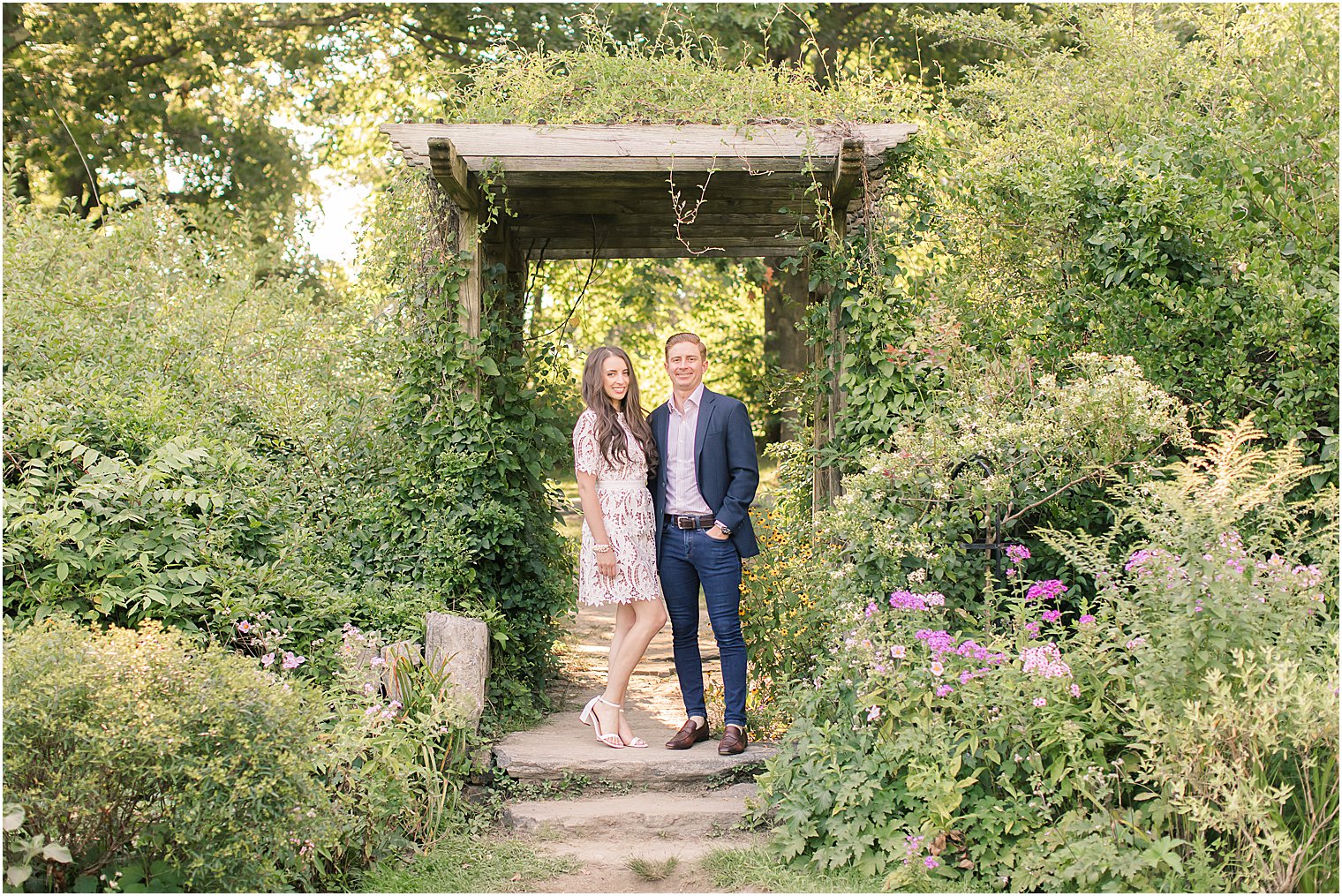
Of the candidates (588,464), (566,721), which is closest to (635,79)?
(588,464)

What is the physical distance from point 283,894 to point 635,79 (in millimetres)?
4015

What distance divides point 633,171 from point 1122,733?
10.9 ft

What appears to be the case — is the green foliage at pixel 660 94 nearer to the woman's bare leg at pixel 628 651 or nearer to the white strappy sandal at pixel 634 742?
the woman's bare leg at pixel 628 651

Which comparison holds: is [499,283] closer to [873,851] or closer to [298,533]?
[298,533]

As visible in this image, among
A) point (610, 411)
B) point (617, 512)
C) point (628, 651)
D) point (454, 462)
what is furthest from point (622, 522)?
point (454, 462)

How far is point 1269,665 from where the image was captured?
3.41 m

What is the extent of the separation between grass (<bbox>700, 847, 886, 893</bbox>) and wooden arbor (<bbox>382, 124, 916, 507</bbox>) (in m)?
2.17

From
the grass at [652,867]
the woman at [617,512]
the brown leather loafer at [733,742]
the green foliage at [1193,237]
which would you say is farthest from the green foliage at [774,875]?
the green foliage at [1193,237]

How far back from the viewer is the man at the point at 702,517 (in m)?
4.84

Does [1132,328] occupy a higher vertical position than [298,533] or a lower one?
higher

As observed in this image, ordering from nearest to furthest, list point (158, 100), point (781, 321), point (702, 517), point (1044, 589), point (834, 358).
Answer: point (1044, 589)
point (702, 517)
point (834, 358)
point (781, 321)
point (158, 100)

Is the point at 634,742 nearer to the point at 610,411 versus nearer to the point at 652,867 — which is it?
the point at 652,867

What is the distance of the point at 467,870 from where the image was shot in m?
3.99

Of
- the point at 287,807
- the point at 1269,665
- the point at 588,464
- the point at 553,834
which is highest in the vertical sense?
the point at 588,464
